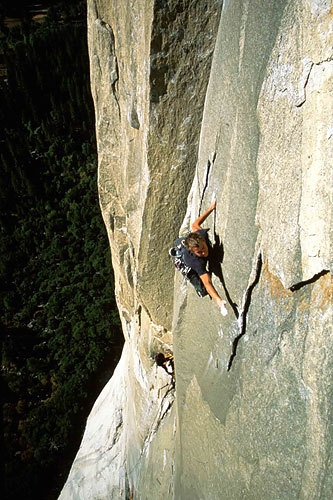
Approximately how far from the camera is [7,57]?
62.1 feet

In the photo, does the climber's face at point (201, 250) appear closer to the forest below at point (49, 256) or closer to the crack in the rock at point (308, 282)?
the crack in the rock at point (308, 282)

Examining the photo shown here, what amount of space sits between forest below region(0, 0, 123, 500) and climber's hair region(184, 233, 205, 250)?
11.1m

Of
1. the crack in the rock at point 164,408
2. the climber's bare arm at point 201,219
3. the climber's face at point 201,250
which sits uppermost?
the climber's bare arm at point 201,219

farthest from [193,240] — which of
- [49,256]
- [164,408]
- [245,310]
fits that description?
[49,256]

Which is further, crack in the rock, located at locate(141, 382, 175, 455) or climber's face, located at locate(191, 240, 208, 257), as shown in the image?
crack in the rock, located at locate(141, 382, 175, 455)

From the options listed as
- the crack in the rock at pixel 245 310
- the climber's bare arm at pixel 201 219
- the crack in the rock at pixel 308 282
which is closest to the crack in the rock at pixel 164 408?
the crack in the rock at pixel 245 310

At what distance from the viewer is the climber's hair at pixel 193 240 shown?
12.8ft

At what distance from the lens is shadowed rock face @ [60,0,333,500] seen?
276 cm

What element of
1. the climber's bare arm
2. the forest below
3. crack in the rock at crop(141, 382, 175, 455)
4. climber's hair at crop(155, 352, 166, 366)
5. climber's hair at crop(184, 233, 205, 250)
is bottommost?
crack in the rock at crop(141, 382, 175, 455)

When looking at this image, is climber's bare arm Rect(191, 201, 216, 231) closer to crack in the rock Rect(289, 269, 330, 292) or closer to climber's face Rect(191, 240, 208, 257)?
climber's face Rect(191, 240, 208, 257)

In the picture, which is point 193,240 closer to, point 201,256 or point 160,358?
point 201,256

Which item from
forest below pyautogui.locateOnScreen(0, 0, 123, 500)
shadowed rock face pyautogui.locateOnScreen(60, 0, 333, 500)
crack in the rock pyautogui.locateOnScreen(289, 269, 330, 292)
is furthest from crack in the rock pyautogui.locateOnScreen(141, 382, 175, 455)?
forest below pyautogui.locateOnScreen(0, 0, 123, 500)

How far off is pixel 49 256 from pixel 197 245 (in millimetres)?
13809

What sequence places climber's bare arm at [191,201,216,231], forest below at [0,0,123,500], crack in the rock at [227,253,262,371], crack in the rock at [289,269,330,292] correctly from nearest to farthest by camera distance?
1. crack in the rock at [289,269,330,292]
2. crack in the rock at [227,253,262,371]
3. climber's bare arm at [191,201,216,231]
4. forest below at [0,0,123,500]
